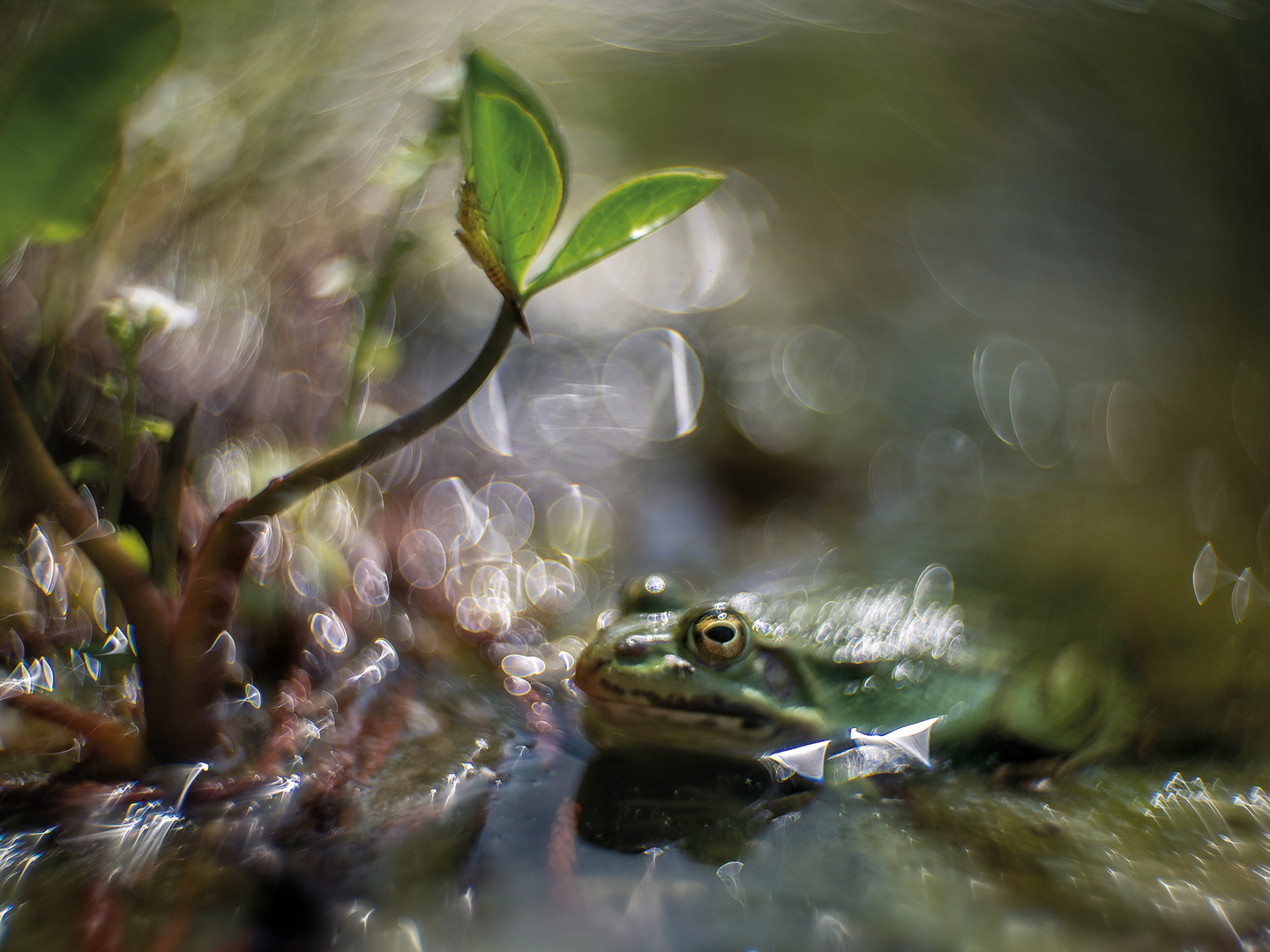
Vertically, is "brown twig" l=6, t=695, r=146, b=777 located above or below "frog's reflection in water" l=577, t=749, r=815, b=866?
above

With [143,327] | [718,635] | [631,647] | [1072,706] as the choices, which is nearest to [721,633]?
[718,635]

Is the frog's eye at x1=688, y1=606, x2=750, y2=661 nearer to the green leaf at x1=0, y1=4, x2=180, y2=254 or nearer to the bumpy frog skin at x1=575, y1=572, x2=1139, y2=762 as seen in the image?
the bumpy frog skin at x1=575, y1=572, x2=1139, y2=762

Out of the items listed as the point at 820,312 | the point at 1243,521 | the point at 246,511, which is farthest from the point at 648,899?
the point at 820,312

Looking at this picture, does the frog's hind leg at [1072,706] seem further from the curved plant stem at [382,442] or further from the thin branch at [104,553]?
the thin branch at [104,553]

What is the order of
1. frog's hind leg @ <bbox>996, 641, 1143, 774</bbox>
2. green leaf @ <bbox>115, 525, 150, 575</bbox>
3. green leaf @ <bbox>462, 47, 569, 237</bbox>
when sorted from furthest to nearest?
frog's hind leg @ <bbox>996, 641, 1143, 774</bbox>, green leaf @ <bbox>115, 525, 150, 575</bbox>, green leaf @ <bbox>462, 47, 569, 237</bbox>

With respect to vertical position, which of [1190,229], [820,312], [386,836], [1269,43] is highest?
→ [1269,43]

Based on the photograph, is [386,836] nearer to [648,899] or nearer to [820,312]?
[648,899]

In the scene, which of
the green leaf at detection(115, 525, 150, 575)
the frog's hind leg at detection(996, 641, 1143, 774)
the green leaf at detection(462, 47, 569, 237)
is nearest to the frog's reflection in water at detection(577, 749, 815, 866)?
the frog's hind leg at detection(996, 641, 1143, 774)

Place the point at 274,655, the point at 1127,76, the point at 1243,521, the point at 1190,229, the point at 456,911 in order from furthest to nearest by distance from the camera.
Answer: the point at 1127,76 → the point at 1190,229 → the point at 1243,521 → the point at 274,655 → the point at 456,911
